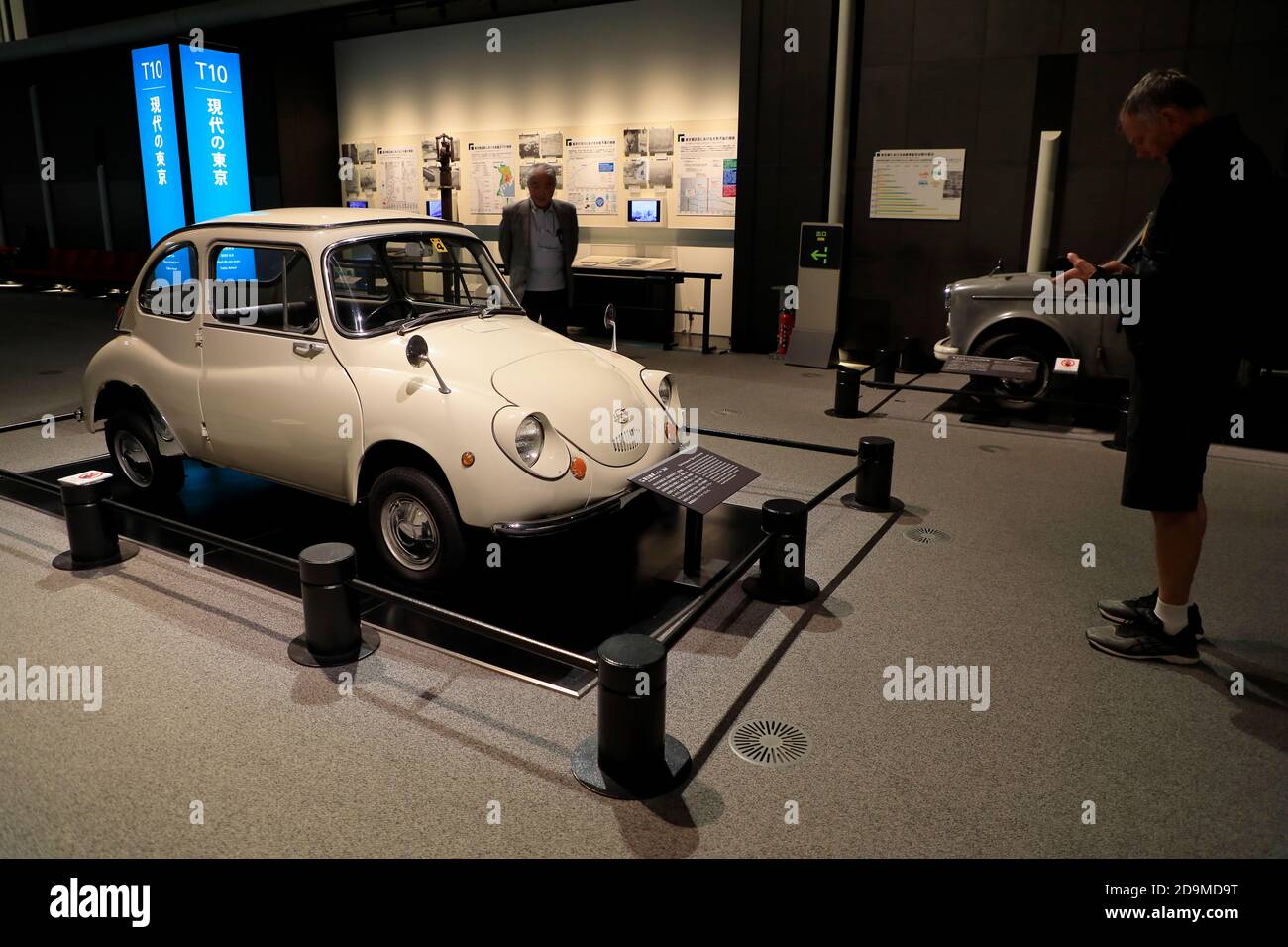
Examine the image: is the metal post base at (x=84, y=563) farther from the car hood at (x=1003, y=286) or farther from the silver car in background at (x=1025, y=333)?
the car hood at (x=1003, y=286)

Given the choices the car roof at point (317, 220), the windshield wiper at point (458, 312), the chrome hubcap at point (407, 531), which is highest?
the car roof at point (317, 220)

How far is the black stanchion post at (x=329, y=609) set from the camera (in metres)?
3.28

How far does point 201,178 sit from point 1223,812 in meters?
13.0

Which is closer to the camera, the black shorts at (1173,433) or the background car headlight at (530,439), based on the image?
the black shorts at (1173,433)

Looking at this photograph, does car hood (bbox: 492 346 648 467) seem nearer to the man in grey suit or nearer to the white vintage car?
the white vintage car

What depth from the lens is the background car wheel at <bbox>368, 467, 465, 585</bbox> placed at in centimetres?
371

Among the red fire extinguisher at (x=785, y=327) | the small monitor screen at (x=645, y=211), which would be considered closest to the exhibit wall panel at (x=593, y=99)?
the small monitor screen at (x=645, y=211)

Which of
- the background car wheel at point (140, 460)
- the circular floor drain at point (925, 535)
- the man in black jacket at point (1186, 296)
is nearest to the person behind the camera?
the man in black jacket at point (1186, 296)

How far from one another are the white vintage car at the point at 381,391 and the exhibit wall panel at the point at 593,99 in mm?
6814

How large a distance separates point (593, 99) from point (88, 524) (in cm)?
939

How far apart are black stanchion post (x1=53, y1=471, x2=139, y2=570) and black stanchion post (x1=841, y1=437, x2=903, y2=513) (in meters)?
3.87

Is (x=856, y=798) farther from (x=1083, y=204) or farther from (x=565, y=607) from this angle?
(x=1083, y=204)

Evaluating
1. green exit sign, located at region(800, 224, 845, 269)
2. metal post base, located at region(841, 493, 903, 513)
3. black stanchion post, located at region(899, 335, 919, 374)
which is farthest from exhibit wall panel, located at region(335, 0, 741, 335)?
metal post base, located at region(841, 493, 903, 513)
